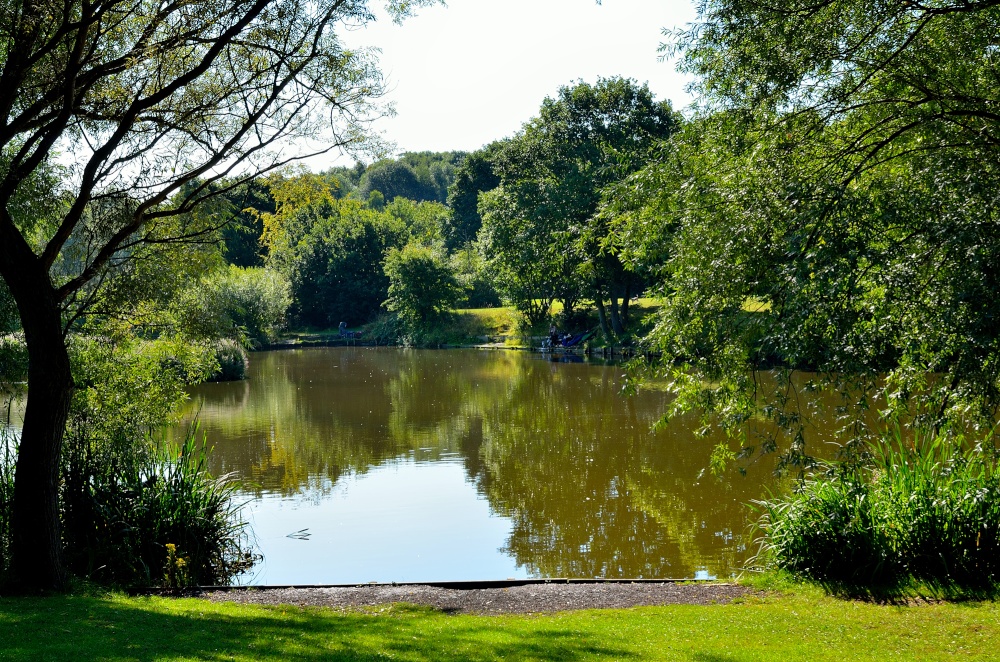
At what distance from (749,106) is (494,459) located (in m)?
10.6

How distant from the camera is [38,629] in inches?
252

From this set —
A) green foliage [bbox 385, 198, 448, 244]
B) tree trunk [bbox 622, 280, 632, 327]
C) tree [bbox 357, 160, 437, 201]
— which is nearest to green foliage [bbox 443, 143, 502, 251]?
green foliage [bbox 385, 198, 448, 244]

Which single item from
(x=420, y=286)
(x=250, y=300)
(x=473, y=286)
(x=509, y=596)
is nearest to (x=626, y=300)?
(x=420, y=286)

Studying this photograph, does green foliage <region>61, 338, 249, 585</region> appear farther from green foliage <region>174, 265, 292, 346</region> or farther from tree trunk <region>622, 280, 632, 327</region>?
tree trunk <region>622, 280, 632, 327</region>

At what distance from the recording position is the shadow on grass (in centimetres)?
596

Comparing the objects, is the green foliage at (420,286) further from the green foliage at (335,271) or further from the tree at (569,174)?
the tree at (569,174)

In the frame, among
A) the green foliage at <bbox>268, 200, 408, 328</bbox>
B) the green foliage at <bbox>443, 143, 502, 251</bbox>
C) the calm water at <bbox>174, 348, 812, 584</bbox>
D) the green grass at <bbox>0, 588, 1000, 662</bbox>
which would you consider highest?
the green foliage at <bbox>443, 143, 502, 251</bbox>

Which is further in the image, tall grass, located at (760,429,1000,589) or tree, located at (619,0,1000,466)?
tall grass, located at (760,429,1000,589)

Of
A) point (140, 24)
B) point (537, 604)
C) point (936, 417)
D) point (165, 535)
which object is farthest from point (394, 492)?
point (936, 417)

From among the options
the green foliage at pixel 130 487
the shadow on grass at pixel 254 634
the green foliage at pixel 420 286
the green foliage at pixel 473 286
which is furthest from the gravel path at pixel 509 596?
the green foliage at pixel 473 286

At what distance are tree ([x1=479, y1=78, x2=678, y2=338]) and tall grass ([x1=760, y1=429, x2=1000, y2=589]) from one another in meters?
25.2

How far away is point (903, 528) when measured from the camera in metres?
8.51

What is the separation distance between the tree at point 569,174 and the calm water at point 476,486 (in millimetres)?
9207

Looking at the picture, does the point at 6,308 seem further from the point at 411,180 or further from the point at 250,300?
the point at 411,180
